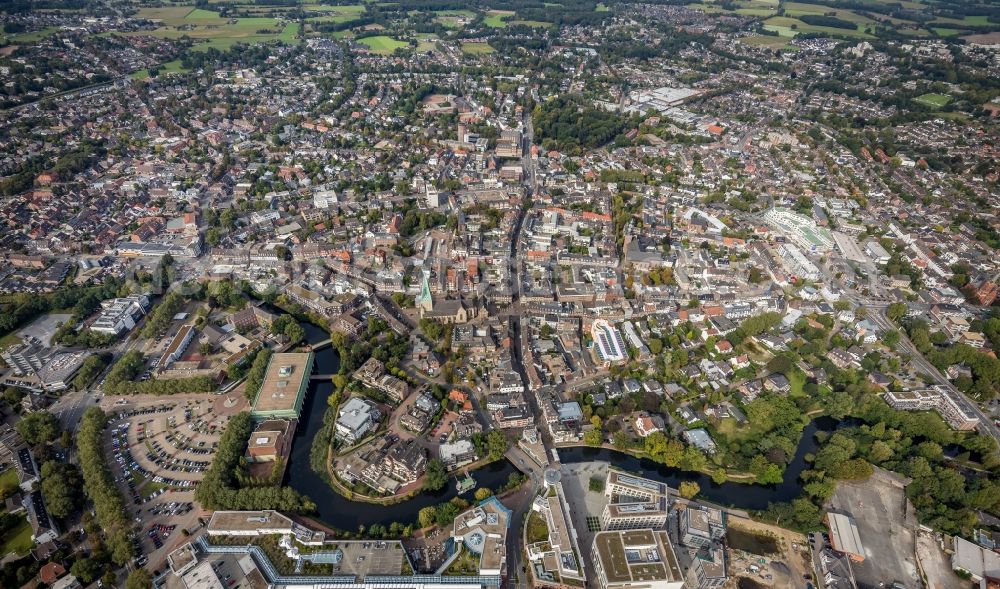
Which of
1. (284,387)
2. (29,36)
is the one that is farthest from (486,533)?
(29,36)

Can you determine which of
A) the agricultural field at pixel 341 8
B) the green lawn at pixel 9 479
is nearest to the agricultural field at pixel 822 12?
the agricultural field at pixel 341 8

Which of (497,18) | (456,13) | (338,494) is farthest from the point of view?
(456,13)

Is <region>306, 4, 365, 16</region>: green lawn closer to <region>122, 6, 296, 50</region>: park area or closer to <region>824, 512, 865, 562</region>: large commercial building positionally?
<region>122, 6, 296, 50</region>: park area

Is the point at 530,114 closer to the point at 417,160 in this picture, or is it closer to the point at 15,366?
the point at 417,160

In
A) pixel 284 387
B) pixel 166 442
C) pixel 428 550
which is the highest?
pixel 284 387

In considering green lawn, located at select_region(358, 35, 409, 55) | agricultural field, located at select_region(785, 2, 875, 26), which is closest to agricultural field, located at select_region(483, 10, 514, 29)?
green lawn, located at select_region(358, 35, 409, 55)

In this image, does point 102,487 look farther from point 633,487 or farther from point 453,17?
point 453,17

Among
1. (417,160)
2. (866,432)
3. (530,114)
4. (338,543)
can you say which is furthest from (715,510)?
(530,114)
